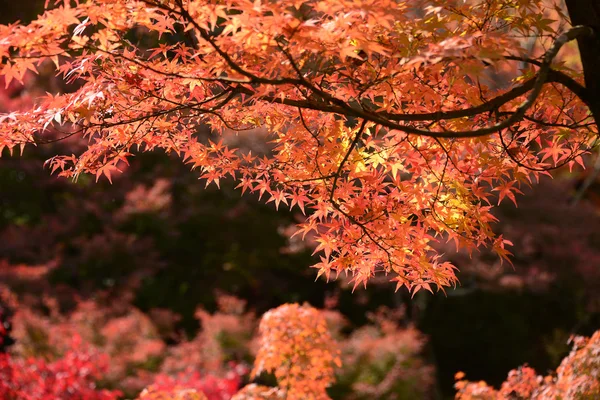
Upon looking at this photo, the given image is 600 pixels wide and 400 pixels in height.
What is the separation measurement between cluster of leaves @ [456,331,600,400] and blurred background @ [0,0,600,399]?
12.7ft

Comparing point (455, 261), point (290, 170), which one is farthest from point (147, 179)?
point (290, 170)

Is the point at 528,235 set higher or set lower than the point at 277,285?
higher

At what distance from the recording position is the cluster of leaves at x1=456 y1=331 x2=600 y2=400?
9.36 ft

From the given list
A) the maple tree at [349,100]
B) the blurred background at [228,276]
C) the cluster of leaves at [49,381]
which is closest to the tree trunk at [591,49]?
the maple tree at [349,100]

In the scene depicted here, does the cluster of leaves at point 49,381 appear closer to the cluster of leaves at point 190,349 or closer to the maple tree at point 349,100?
the cluster of leaves at point 190,349

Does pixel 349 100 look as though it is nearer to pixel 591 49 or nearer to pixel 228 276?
pixel 591 49

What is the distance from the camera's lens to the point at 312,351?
3.76m

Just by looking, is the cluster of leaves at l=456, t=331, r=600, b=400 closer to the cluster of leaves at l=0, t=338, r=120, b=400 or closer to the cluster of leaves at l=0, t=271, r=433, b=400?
the cluster of leaves at l=0, t=271, r=433, b=400

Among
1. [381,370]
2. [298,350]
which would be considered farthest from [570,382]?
[381,370]

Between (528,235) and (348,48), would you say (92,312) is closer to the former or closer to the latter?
(528,235)

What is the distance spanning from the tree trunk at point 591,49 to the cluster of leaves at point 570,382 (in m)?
1.30

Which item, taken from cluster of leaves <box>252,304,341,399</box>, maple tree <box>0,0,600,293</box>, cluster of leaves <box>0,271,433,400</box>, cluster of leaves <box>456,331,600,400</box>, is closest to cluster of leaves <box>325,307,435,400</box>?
cluster of leaves <box>0,271,433,400</box>

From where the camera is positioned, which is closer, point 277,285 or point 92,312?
point 92,312

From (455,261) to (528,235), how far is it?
1.05 metres
